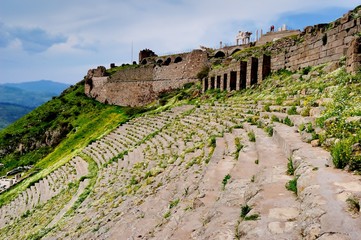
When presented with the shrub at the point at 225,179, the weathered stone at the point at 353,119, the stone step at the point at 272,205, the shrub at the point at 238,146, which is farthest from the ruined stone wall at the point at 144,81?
the stone step at the point at 272,205

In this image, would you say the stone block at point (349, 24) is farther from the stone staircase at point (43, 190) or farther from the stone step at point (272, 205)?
the stone staircase at point (43, 190)

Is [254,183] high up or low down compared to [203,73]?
down

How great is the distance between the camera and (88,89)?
56.2m

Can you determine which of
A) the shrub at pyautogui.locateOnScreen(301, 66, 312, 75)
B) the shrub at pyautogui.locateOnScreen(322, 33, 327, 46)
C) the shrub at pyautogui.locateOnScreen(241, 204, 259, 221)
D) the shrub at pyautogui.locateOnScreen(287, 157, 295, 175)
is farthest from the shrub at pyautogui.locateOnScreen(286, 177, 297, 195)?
the shrub at pyautogui.locateOnScreen(301, 66, 312, 75)

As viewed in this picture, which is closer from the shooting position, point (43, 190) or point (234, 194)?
point (234, 194)

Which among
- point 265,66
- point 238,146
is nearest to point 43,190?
point 265,66

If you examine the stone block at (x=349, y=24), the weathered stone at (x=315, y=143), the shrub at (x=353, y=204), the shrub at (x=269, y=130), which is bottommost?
the shrub at (x=269, y=130)

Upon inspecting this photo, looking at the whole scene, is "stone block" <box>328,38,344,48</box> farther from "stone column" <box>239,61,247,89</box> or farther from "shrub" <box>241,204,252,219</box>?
"shrub" <box>241,204,252,219</box>

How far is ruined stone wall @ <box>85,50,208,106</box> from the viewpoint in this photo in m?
35.9

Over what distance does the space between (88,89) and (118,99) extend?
10.4 meters

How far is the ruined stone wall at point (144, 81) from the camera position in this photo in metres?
35.9

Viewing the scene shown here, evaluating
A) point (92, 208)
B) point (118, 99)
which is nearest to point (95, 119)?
point (118, 99)

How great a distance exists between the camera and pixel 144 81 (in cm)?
4331

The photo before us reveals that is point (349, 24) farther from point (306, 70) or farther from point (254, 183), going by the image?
point (254, 183)
